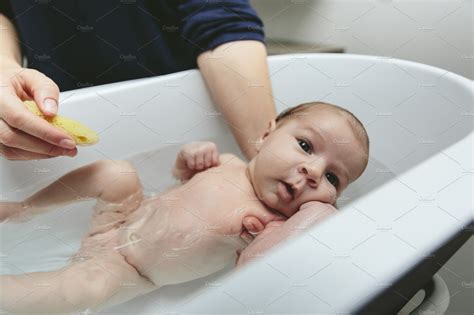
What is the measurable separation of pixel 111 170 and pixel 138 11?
288mm

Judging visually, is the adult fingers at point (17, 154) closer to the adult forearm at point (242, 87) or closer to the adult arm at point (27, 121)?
the adult arm at point (27, 121)

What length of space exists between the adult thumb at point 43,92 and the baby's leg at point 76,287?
19 centimetres

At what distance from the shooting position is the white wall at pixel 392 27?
960 millimetres

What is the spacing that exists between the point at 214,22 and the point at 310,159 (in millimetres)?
345

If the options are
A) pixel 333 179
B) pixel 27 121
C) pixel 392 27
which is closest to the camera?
pixel 27 121

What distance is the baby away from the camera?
0.62m

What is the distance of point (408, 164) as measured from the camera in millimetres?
806

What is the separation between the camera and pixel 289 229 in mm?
573

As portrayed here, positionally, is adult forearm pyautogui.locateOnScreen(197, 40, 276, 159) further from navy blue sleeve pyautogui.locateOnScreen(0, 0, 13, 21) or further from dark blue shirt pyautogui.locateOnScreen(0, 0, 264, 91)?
navy blue sleeve pyautogui.locateOnScreen(0, 0, 13, 21)

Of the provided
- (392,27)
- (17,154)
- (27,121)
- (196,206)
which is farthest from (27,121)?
(392,27)

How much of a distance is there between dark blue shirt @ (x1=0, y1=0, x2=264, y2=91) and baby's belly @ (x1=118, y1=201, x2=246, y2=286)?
0.34 meters

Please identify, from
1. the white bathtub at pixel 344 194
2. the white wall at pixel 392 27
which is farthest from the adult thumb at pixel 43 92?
the white wall at pixel 392 27

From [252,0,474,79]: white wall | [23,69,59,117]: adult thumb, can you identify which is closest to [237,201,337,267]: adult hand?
[23,69,59,117]: adult thumb

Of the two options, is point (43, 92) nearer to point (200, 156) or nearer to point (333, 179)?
point (200, 156)
